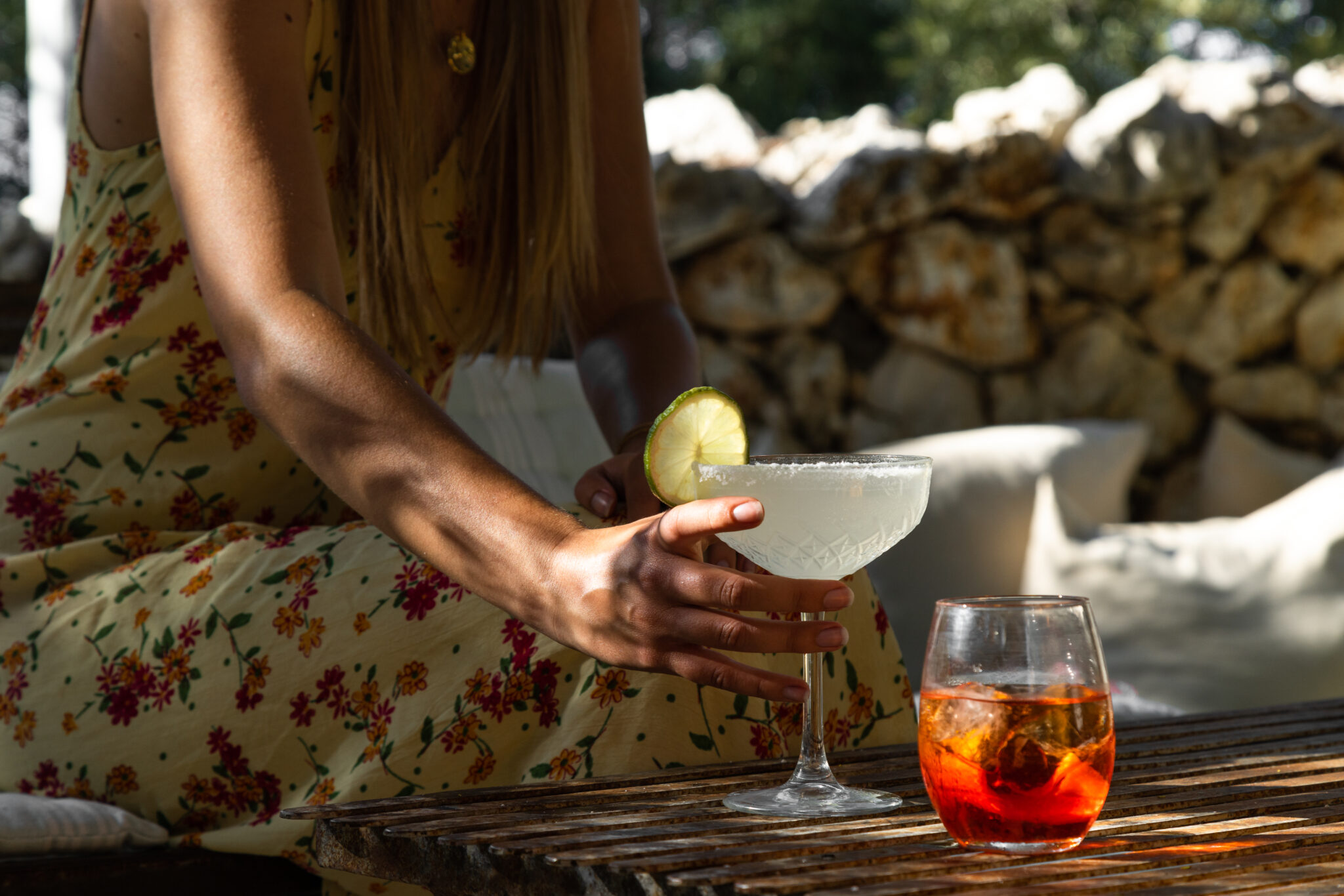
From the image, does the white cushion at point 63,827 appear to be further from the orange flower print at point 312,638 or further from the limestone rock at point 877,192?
the limestone rock at point 877,192

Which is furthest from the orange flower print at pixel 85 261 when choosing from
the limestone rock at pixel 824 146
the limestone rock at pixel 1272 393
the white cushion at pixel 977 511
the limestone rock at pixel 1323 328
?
the limestone rock at pixel 1323 328

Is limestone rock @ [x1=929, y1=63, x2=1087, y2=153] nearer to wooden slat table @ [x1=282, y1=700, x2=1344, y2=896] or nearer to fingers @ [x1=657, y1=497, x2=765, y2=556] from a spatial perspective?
wooden slat table @ [x1=282, y1=700, x2=1344, y2=896]

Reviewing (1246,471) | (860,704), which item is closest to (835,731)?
(860,704)

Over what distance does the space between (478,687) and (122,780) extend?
37 centimetres

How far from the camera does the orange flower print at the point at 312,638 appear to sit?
1167mm

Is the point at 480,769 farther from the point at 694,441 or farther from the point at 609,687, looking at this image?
the point at 694,441

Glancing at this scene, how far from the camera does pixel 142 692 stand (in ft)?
4.04

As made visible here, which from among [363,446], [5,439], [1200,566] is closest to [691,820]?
[363,446]

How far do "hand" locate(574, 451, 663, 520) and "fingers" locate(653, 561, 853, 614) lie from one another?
1.43 feet

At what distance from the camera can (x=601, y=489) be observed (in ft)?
4.19

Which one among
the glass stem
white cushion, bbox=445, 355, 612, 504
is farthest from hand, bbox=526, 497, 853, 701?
white cushion, bbox=445, 355, 612, 504

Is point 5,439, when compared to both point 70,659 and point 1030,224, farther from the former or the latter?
point 1030,224

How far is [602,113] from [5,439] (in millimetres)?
771

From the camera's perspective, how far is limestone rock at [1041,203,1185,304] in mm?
3393
